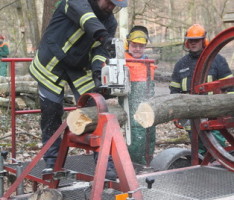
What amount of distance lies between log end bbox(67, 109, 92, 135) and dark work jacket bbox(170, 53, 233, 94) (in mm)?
2618

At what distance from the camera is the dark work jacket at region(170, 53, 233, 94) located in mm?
5469

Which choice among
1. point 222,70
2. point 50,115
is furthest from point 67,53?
point 222,70

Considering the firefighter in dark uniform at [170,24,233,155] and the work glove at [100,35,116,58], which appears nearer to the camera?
the work glove at [100,35,116,58]

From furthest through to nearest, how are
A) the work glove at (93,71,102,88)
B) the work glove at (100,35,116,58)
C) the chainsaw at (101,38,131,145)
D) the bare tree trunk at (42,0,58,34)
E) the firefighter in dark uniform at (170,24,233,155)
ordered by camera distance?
the bare tree trunk at (42,0,58,34) → the firefighter in dark uniform at (170,24,233,155) → the work glove at (93,71,102,88) → the work glove at (100,35,116,58) → the chainsaw at (101,38,131,145)

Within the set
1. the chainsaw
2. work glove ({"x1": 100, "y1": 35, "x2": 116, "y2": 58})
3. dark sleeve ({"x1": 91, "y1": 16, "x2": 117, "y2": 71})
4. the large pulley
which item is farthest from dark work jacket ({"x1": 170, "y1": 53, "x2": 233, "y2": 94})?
the chainsaw

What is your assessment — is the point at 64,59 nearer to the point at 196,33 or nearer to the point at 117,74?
the point at 117,74

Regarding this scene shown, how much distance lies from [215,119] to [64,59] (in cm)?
176

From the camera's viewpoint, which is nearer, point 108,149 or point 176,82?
point 108,149

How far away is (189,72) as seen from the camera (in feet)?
A: 18.4

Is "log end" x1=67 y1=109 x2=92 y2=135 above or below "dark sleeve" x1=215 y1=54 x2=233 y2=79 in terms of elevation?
below

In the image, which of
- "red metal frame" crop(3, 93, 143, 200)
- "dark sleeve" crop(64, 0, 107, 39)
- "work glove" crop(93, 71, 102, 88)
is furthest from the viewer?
"work glove" crop(93, 71, 102, 88)

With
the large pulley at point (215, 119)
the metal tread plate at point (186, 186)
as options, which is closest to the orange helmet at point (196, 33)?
the large pulley at point (215, 119)

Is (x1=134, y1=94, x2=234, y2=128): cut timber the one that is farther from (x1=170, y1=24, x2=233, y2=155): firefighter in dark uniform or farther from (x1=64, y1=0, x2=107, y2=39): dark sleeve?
(x1=170, y1=24, x2=233, y2=155): firefighter in dark uniform

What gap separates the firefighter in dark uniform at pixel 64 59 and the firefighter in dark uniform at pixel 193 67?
1.51 m
